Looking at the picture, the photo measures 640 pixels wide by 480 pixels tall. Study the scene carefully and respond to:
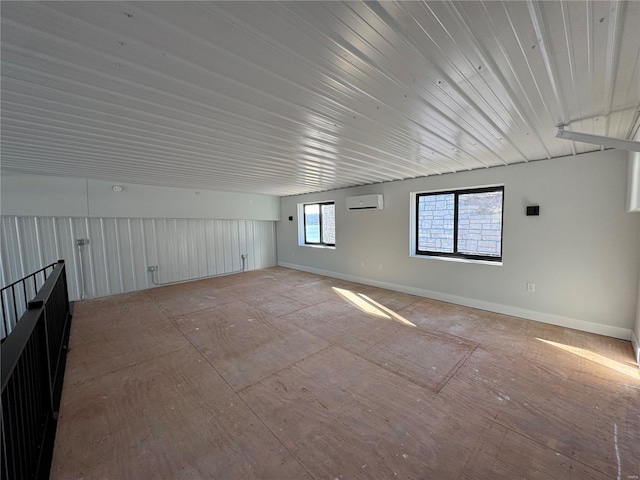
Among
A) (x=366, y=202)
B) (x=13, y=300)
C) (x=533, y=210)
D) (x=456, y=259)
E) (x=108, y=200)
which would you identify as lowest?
(x=13, y=300)

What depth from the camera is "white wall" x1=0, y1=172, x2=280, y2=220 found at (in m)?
4.13

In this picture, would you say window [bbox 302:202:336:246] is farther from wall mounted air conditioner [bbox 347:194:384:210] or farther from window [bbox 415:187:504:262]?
window [bbox 415:187:504:262]

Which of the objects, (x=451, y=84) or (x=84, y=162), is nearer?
(x=451, y=84)

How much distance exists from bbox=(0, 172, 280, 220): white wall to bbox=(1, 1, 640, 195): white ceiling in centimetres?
183

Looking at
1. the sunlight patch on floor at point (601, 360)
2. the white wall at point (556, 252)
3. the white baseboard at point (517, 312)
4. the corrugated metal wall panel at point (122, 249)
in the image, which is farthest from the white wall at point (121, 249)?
the sunlight patch on floor at point (601, 360)

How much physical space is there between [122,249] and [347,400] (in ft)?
18.9

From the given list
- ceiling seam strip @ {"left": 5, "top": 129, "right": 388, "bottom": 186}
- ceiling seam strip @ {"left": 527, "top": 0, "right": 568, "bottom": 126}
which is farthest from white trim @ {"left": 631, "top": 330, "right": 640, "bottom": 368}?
ceiling seam strip @ {"left": 5, "top": 129, "right": 388, "bottom": 186}

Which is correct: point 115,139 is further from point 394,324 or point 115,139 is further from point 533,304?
point 533,304

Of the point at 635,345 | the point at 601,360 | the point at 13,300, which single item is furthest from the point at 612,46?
the point at 13,300

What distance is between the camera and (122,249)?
17.9 feet

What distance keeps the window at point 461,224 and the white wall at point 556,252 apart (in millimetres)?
233

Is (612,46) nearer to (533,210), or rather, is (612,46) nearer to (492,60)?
(492,60)

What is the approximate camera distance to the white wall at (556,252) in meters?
3.03

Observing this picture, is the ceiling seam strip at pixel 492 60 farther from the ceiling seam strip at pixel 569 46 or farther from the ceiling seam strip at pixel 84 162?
the ceiling seam strip at pixel 84 162
